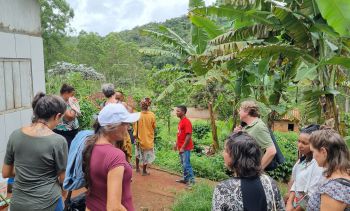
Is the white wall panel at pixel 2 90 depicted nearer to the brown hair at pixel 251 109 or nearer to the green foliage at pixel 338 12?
the brown hair at pixel 251 109

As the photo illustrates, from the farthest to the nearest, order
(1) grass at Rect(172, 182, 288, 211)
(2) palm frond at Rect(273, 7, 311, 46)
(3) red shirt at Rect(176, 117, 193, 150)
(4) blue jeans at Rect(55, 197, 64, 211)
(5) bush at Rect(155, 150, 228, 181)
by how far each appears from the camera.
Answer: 1. (5) bush at Rect(155, 150, 228, 181)
2. (3) red shirt at Rect(176, 117, 193, 150)
3. (1) grass at Rect(172, 182, 288, 211)
4. (2) palm frond at Rect(273, 7, 311, 46)
5. (4) blue jeans at Rect(55, 197, 64, 211)

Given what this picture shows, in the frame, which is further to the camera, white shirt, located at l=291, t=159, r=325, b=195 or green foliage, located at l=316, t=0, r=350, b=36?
green foliage, located at l=316, t=0, r=350, b=36

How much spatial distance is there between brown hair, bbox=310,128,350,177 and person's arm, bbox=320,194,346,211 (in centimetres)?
21

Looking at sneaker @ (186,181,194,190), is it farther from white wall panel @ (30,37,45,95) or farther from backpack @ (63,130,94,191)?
backpack @ (63,130,94,191)

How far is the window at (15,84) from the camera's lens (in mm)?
5000

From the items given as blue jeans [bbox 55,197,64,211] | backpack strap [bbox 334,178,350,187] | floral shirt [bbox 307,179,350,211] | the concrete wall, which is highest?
the concrete wall

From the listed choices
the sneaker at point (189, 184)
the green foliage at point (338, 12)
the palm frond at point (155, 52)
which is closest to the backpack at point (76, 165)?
the green foliage at point (338, 12)

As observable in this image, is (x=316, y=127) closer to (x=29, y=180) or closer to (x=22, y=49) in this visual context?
(x=29, y=180)

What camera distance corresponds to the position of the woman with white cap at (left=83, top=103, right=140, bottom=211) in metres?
2.12


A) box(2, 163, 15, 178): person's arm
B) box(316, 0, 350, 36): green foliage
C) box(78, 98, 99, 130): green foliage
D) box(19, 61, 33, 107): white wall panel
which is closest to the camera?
box(2, 163, 15, 178): person's arm

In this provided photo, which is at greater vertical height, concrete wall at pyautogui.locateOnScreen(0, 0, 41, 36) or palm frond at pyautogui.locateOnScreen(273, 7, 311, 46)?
concrete wall at pyautogui.locateOnScreen(0, 0, 41, 36)

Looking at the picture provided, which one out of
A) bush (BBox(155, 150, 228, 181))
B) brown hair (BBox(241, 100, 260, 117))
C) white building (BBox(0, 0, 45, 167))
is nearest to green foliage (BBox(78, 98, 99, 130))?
bush (BBox(155, 150, 228, 181))

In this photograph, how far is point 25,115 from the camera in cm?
554

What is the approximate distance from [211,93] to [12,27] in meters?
7.73
